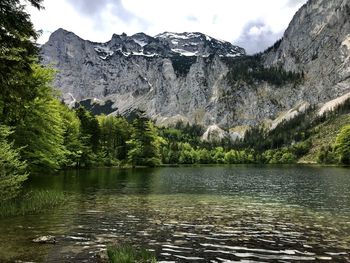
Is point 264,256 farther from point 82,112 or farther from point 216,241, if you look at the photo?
point 82,112

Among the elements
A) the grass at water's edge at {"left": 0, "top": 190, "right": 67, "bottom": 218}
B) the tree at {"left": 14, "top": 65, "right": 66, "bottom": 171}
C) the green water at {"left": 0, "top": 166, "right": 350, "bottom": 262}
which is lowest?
the green water at {"left": 0, "top": 166, "right": 350, "bottom": 262}

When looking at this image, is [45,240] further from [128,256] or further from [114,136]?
[114,136]

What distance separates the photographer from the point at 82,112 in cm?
10206

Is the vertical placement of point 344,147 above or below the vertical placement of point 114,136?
below

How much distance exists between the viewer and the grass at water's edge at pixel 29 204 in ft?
80.9

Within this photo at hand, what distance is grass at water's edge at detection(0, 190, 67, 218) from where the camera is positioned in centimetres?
2467

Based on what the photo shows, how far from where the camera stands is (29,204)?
26844mm

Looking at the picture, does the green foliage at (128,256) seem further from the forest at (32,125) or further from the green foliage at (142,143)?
the green foliage at (142,143)

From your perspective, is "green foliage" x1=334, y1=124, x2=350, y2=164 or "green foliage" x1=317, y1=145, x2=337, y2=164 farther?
"green foliage" x1=317, y1=145, x2=337, y2=164

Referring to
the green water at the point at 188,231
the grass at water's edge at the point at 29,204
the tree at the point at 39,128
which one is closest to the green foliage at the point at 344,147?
the green water at the point at 188,231

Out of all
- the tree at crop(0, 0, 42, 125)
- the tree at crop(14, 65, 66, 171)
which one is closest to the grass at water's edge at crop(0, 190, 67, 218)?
the tree at crop(0, 0, 42, 125)

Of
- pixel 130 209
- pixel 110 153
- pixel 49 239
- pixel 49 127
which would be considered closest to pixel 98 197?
pixel 130 209

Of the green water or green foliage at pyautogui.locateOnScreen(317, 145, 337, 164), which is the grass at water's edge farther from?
green foliage at pyautogui.locateOnScreen(317, 145, 337, 164)

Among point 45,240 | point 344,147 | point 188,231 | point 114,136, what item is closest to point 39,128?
point 45,240
